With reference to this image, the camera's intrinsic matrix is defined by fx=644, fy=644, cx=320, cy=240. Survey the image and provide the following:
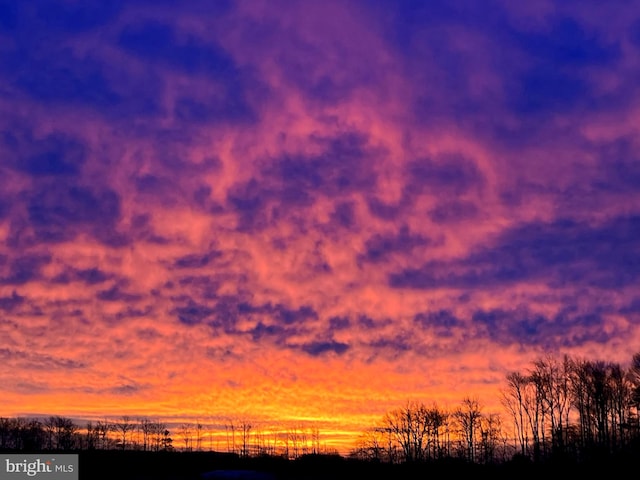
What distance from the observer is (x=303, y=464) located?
69.2 meters

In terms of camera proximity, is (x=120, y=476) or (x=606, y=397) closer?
(x=120, y=476)

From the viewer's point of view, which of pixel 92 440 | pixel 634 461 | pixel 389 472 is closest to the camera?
pixel 634 461

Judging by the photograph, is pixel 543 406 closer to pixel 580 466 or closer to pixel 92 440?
pixel 580 466

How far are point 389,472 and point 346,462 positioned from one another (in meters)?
9.52

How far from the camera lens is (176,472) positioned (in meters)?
51.8

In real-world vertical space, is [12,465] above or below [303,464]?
above

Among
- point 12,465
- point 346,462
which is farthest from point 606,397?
point 12,465

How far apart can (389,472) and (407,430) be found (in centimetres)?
6015

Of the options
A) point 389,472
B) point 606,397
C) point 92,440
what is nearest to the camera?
point 389,472

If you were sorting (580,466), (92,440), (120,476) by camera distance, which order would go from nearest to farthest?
(120,476) < (580,466) < (92,440)

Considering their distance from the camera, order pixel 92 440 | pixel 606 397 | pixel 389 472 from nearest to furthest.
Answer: pixel 389 472 → pixel 606 397 → pixel 92 440

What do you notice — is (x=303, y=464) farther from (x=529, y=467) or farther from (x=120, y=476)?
(x=120, y=476)

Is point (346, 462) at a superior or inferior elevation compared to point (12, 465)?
inferior

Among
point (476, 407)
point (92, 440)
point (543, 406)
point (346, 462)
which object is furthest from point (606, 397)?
point (92, 440)
